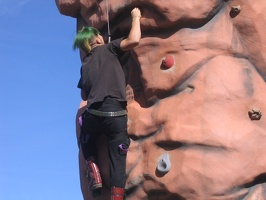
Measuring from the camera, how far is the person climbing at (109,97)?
165 inches

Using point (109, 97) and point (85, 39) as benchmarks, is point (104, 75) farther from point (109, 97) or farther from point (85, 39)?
point (85, 39)

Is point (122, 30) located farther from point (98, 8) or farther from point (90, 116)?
point (90, 116)

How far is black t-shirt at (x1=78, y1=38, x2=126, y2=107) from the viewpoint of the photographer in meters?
4.22

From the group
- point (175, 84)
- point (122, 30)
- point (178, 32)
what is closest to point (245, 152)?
point (175, 84)

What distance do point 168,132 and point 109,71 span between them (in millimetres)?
669

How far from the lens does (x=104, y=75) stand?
427 centimetres

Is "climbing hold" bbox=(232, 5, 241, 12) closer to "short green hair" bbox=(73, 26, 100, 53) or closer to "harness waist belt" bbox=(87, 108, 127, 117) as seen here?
"short green hair" bbox=(73, 26, 100, 53)

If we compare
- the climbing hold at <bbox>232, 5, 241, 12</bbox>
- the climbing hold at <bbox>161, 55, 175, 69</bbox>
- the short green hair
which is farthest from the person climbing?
the climbing hold at <bbox>232, 5, 241, 12</bbox>

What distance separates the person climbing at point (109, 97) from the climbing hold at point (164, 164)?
28cm

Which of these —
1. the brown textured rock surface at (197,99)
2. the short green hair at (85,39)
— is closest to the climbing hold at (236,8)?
the brown textured rock surface at (197,99)

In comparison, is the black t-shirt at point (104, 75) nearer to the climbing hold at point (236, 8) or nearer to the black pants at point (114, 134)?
the black pants at point (114, 134)

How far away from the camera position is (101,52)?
14.3 ft

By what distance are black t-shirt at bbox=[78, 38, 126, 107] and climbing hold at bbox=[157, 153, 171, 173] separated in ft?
1.80

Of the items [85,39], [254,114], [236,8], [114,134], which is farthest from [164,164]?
[236,8]
